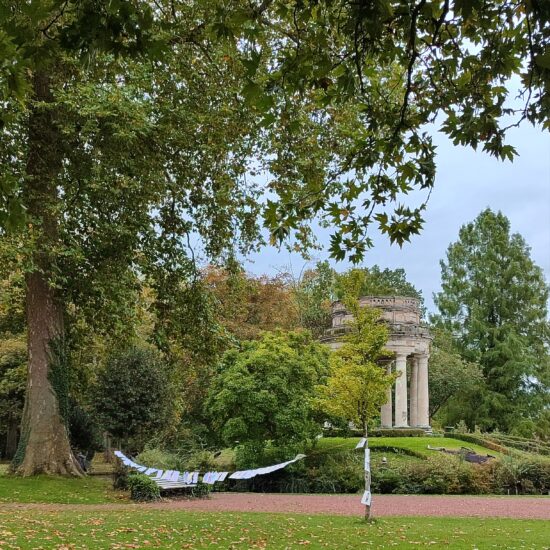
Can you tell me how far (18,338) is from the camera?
30.8m

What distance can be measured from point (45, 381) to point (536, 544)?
13500mm

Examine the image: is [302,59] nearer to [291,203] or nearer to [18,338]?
[291,203]

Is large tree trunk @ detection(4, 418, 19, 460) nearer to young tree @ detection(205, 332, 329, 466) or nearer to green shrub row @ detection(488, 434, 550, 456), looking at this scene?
young tree @ detection(205, 332, 329, 466)

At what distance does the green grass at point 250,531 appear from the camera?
891cm

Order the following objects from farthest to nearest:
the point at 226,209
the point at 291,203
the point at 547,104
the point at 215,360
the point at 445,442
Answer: the point at 445,442
the point at 215,360
the point at 226,209
the point at 291,203
the point at 547,104

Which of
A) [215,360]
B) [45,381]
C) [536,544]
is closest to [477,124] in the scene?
[536,544]

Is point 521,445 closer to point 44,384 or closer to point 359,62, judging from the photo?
point 44,384

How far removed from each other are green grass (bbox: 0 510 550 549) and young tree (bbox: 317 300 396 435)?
2232mm

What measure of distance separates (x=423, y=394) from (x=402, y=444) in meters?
10.6

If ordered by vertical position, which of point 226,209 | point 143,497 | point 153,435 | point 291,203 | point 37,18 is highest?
point 226,209

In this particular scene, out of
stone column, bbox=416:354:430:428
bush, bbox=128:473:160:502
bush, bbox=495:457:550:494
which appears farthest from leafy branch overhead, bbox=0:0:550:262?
stone column, bbox=416:354:430:428

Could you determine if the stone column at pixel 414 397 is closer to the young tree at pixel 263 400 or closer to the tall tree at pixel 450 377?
the tall tree at pixel 450 377

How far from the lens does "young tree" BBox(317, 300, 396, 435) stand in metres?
13.0

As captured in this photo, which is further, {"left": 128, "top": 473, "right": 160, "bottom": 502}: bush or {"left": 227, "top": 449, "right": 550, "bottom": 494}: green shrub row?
{"left": 227, "top": 449, "right": 550, "bottom": 494}: green shrub row
